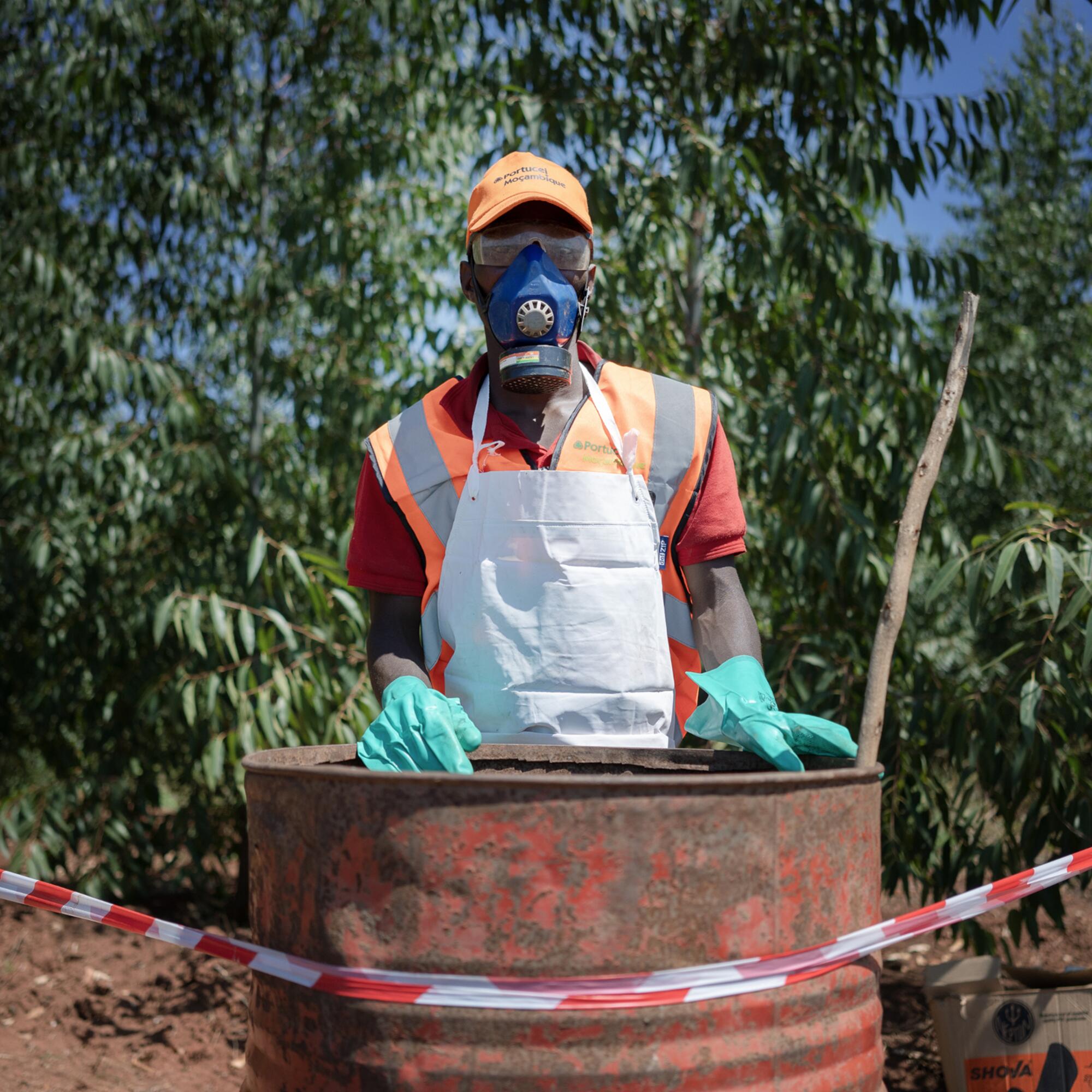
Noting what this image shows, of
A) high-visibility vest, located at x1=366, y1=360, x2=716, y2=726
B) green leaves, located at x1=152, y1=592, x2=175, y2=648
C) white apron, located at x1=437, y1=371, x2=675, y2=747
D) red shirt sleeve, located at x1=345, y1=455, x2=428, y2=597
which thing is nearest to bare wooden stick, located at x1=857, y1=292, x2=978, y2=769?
high-visibility vest, located at x1=366, y1=360, x2=716, y2=726

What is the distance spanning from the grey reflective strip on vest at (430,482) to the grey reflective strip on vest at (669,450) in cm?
37

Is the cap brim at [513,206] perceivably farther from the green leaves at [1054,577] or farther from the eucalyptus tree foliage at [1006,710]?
the green leaves at [1054,577]

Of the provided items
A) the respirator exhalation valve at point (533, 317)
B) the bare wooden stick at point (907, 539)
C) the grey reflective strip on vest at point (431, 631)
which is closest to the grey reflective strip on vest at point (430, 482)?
the grey reflective strip on vest at point (431, 631)

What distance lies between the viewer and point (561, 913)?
123cm

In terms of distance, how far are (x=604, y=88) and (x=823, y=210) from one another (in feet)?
3.07

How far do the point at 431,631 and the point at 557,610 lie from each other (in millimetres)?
306

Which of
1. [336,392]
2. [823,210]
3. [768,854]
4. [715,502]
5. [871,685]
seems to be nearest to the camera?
[768,854]

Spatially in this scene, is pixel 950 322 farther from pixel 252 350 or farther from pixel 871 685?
pixel 871 685

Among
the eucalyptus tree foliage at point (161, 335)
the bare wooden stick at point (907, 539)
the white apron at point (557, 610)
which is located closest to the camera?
the white apron at point (557, 610)

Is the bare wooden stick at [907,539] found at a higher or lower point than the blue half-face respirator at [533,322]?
lower

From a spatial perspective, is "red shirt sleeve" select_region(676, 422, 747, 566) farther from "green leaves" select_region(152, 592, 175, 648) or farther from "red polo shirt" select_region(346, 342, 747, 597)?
"green leaves" select_region(152, 592, 175, 648)

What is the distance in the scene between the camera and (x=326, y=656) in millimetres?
4137

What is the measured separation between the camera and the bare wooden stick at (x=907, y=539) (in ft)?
7.63

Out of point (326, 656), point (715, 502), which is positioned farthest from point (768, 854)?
point (326, 656)
